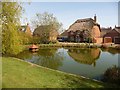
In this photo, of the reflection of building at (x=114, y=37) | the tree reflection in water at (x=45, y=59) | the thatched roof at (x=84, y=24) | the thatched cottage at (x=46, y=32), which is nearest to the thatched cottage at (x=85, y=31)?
the thatched roof at (x=84, y=24)

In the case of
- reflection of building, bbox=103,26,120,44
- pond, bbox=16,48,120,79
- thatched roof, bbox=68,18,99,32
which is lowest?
pond, bbox=16,48,120,79

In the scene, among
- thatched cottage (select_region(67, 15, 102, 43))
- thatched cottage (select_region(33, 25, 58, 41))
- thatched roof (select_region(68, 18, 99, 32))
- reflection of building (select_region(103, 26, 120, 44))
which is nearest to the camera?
thatched cottage (select_region(33, 25, 58, 41))

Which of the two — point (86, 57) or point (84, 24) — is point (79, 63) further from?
point (84, 24)

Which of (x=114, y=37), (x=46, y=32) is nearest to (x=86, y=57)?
(x=46, y=32)

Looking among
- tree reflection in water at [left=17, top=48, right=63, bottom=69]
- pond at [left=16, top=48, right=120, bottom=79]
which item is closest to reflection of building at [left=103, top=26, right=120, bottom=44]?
pond at [left=16, top=48, right=120, bottom=79]

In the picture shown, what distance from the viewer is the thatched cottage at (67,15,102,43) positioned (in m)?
73.4

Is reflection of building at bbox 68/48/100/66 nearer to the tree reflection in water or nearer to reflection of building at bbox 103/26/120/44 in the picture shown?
the tree reflection in water

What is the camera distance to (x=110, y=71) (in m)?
18.1

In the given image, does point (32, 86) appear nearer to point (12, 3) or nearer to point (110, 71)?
point (110, 71)

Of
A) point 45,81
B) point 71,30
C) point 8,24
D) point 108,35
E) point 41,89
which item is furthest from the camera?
point 71,30

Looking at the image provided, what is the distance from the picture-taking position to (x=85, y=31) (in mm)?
75062

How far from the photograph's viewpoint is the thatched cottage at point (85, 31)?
2889 inches

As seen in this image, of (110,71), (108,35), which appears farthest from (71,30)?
(110,71)

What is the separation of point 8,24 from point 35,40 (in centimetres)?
4091
